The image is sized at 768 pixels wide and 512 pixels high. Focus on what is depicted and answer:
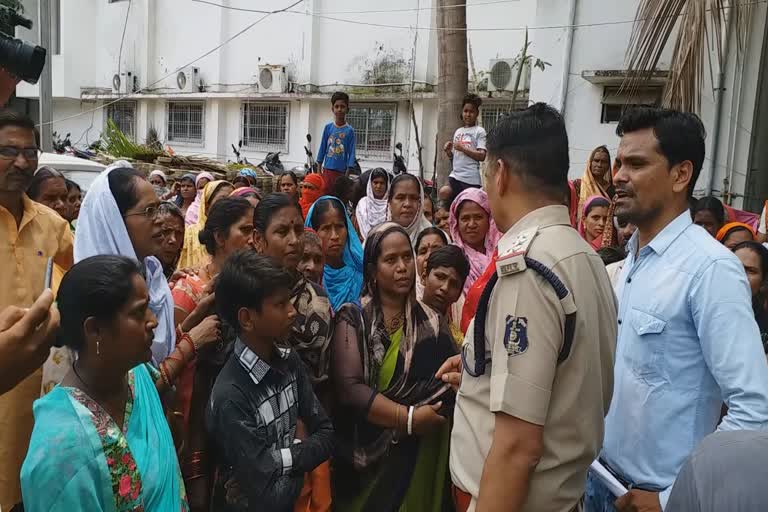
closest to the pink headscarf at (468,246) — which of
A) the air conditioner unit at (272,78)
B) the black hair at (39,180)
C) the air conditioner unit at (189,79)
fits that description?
the black hair at (39,180)

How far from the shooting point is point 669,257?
1889 millimetres

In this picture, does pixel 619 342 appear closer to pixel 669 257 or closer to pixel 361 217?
pixel 669 257

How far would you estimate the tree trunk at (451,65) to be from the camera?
7508mm

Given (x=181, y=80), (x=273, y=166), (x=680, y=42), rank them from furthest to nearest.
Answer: (x=181, y=80)
(x=273, y=166)
(x=680, y=42)

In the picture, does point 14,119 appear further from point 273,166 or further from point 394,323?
point 273,166

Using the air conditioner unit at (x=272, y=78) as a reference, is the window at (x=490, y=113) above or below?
below

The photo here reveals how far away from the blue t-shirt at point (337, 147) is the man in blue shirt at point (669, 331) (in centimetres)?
652

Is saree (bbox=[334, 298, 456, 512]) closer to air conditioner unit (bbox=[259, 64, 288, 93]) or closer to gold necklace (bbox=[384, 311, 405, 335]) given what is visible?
gold necklace (bbox=[384, 311, 405, 335])

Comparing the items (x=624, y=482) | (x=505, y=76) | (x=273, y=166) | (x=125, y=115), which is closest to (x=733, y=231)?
(x=624, y=482)

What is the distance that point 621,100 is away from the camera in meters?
7.86

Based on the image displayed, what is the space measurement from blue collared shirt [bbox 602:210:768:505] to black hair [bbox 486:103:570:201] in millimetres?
518

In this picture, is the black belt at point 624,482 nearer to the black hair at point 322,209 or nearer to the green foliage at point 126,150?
the black hair at point 322,209

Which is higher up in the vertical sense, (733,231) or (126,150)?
(126,150)

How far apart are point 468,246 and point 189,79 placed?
14.4 m
